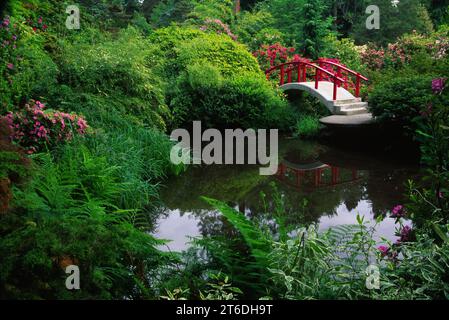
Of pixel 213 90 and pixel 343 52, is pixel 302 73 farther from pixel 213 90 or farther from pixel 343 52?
pixel 213 90

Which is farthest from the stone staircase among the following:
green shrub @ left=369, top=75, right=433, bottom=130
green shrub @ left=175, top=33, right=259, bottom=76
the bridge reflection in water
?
the bridge reflection in water

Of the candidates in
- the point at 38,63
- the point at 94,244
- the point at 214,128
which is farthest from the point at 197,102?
the point at 94,244

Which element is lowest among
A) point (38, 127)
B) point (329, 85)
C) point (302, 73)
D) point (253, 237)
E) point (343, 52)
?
point (253, 237)

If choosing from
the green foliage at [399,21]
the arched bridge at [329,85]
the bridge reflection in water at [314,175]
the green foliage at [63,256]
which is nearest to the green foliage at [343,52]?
the arched bridge at [329,85]

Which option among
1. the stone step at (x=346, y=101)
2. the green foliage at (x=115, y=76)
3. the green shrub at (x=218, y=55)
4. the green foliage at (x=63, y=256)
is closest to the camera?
the green foliage at (x=63, y=256)

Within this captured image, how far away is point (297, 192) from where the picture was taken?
28.0ft

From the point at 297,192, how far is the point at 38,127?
12.3 ft

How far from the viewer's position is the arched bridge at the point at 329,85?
14312 mm

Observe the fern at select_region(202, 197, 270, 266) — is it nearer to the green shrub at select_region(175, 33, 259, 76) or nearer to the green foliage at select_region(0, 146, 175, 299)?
the green foliage at select_region(0, 146, 175, 299)

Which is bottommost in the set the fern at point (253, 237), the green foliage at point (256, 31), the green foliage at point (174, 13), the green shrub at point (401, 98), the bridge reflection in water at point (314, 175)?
the fern at point (253, 237)

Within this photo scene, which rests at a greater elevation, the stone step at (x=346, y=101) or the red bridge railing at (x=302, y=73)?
the red bridge railing at (x=302, y=73)

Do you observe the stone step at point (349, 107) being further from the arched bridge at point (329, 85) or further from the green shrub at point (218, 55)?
the green shrub at point (218, 55)

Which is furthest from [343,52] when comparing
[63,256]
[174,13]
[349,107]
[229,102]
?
[63,256]

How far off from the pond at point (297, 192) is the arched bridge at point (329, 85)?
2451 millimetres
